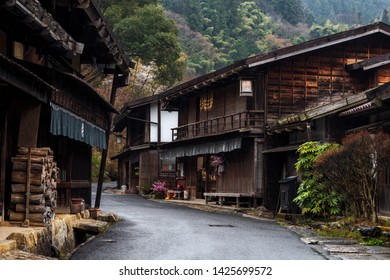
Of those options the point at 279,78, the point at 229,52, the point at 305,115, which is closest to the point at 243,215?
the point at 305,115

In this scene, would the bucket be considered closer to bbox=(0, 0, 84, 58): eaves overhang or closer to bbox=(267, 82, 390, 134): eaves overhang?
bbox=(0, 0, 84, 58): eaves overhang

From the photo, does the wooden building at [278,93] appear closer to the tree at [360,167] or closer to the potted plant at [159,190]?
the potted plant at [159,190]

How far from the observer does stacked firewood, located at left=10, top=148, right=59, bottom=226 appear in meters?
11.8

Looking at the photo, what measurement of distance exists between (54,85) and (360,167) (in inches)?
315

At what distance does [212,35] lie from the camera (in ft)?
277

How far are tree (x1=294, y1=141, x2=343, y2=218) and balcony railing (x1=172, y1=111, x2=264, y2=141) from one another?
6.59 meters

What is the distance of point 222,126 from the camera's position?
32500 mm

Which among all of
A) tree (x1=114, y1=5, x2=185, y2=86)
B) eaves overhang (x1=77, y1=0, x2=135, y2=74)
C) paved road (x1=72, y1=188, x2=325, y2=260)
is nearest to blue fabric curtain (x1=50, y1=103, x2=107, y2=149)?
eaves overhang (x1=77, y1=0, x2=135, y2=74)

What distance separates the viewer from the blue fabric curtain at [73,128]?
1371 cm

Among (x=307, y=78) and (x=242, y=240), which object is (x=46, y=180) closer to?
(x=242, y=240)

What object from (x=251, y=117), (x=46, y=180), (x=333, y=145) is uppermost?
(x=251, y=117)

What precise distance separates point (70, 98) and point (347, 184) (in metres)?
7.74

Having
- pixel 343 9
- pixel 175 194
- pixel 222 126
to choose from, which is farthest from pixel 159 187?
pixel 343 9

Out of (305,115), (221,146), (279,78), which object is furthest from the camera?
(221,146)
